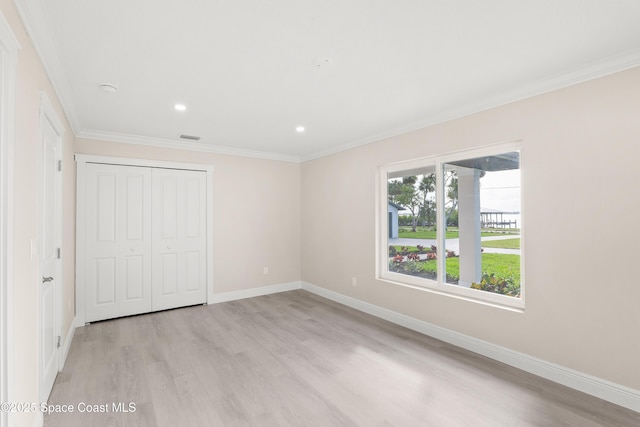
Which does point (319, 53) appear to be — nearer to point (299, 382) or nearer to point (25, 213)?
point (25, 213)

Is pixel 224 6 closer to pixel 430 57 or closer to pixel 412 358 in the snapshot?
pixel 430 57

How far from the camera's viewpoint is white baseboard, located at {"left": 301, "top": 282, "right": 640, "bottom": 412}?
2.19 meters

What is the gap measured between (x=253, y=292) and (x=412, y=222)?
116 inches

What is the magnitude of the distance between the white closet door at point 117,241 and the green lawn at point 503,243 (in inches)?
172

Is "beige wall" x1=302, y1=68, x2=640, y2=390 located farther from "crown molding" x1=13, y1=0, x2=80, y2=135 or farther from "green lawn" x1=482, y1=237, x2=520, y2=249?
"crown molding" x1=13, y1=0, x2=80, y2=135

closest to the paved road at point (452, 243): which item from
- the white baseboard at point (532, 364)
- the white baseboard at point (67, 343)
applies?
the white baseboard at point (532, 364)

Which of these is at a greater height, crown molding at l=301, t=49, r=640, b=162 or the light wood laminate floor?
crown molding at l=301, t=49, r=640, b=162

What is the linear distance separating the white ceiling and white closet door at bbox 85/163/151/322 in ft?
3.42

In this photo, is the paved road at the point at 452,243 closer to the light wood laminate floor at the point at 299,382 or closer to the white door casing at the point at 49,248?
the light wood laminate floor at the point at 299,382

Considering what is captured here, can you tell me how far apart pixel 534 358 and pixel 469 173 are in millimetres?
1851

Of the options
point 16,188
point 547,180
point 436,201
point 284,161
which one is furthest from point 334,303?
point 16,188

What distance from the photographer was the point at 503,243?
3.00 m

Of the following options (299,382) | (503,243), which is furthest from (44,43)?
(503,243)

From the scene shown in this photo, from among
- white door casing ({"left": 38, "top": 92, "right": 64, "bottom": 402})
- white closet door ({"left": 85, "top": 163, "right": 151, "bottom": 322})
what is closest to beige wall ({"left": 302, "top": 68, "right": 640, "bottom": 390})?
white door casing ({"left": 38, "top": 92, "right": 64, "bottom": 402})
